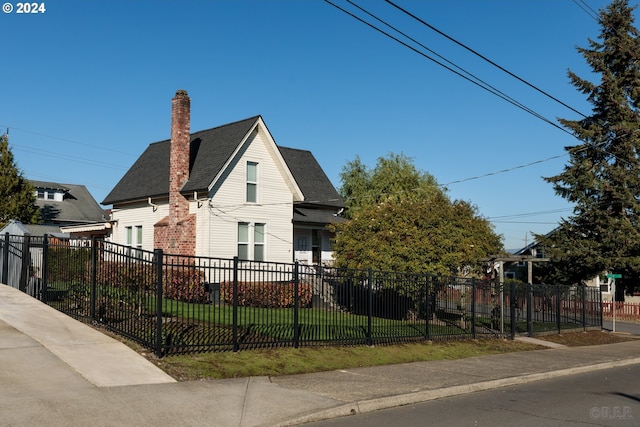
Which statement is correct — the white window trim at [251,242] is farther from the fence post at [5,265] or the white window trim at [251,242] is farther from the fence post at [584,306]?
the fence post at [584,306]

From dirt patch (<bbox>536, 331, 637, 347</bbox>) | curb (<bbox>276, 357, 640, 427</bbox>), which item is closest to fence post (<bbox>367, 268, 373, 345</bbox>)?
curb (<bbox>276, 357, 640, 427</bbox>)

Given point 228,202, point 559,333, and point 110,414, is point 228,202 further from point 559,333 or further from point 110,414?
point 110,414

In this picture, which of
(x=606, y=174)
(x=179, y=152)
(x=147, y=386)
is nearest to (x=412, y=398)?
(x=147, y=386)

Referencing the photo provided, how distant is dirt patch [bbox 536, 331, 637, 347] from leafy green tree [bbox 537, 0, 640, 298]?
49.0 feet

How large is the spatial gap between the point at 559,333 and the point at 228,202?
46.5 feet

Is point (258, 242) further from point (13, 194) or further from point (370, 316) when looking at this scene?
point (13, 194)

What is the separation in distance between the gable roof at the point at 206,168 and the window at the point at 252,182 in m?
1.52

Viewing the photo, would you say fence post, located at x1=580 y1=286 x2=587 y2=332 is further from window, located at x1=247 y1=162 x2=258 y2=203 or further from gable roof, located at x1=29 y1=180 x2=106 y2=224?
gable roof, located at x1=29 y1=180 x2=106 y2=224

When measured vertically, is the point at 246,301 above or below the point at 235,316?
above

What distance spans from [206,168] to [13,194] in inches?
841

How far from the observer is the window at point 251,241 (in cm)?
2620

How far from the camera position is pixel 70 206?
53.4m

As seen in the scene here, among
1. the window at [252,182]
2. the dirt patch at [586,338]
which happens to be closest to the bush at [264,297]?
the dirt patch at [586,338]

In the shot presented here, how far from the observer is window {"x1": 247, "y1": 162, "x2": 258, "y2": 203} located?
26.6m
